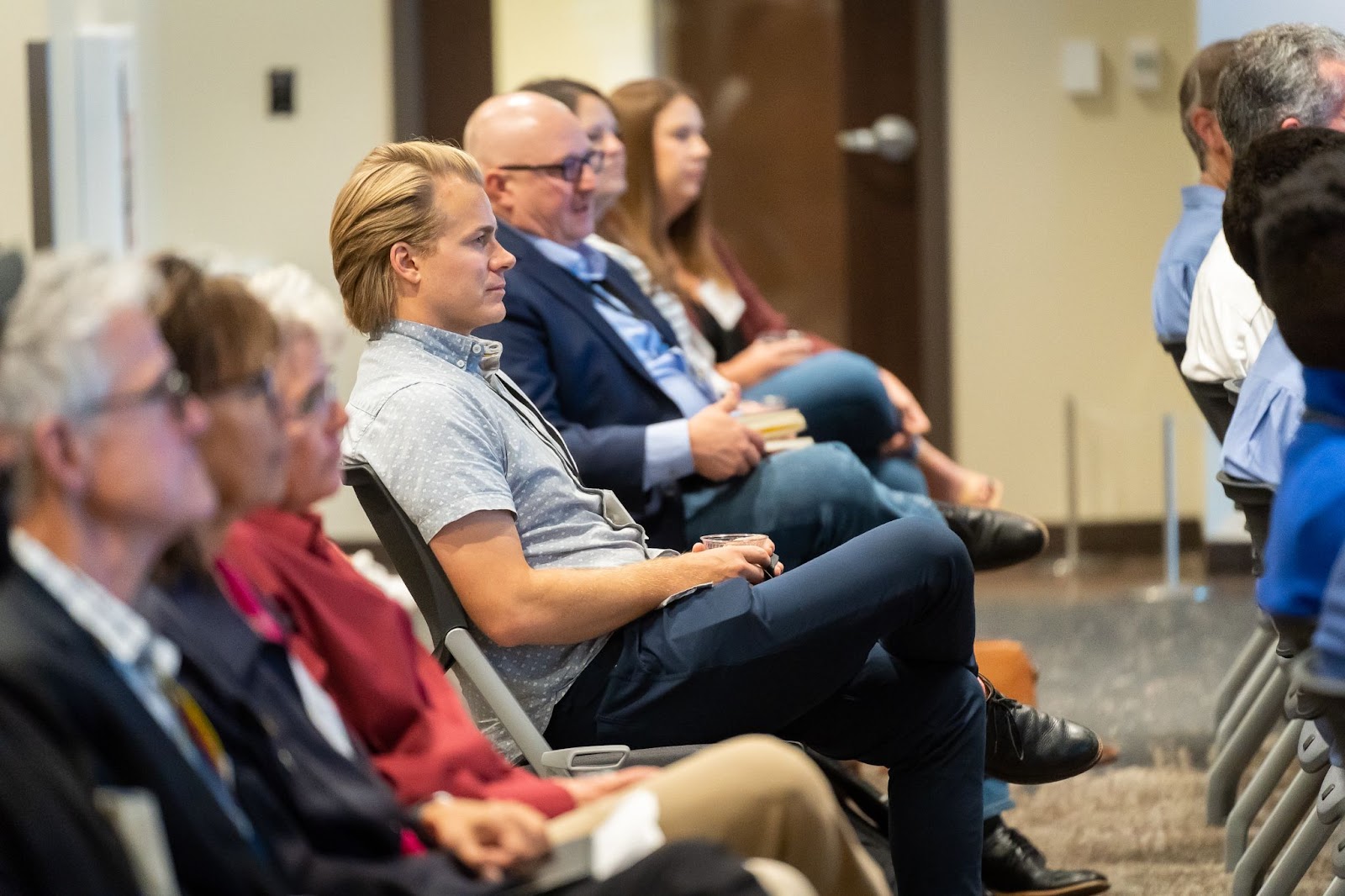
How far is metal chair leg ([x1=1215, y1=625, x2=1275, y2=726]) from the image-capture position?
3488 mm

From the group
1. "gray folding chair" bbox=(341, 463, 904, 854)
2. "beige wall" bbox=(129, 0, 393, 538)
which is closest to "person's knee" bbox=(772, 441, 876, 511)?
"gray folding chair" bbox=(341, 463, 904, 854)

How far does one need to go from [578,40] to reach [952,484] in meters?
3.30

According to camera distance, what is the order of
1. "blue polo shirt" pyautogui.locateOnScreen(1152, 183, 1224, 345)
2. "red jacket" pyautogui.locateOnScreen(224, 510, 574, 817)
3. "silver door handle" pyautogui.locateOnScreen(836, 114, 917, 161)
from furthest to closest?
"silver door handle" pyautogui.locateOnScreen(836, 114, 917, 161), "blue polo shirt" pyautogui.locateOnScreen(1152, 183, 1224, 345), "red jacket" pyautogui.locateOnScreen(224, 510, 574, 817)

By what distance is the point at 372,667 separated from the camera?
1.68 metres

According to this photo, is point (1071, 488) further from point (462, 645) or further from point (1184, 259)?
point (462, 645)

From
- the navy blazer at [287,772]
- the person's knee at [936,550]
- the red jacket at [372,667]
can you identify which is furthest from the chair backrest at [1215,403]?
the navy blazer at [287,772]

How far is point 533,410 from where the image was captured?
2439 mm

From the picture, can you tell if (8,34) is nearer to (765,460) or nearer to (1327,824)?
(765,460)

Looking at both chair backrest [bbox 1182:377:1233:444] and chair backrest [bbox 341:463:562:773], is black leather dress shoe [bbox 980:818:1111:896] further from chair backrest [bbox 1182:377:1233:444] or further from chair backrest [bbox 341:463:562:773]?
chair backrest [bbox 341:463:562:773]

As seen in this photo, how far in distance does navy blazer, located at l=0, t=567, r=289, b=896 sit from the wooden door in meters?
5.13

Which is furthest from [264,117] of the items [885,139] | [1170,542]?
[1170,542]

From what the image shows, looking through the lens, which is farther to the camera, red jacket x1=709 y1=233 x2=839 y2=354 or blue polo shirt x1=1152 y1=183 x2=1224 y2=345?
red jacket x1=709 y1=233 x2=839 y2=354

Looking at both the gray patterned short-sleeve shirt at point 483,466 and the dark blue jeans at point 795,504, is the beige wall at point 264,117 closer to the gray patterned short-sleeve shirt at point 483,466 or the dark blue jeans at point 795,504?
the dark blue jeans at point 795,504

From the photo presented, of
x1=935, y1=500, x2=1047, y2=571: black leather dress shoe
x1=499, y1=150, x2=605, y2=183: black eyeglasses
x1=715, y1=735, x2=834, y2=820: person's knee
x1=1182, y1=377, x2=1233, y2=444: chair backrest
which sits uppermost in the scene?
x1=499, y1=150, x2=605, y2=183: black eyeglasses
